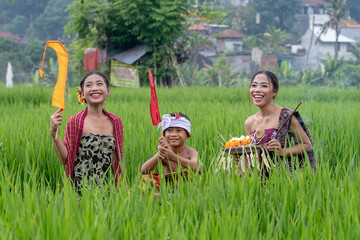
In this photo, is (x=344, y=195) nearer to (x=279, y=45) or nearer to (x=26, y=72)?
(x=26, y=72)

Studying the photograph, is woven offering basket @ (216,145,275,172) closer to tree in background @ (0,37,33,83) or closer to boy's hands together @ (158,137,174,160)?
boy's hands together @ (158,137,174,160)

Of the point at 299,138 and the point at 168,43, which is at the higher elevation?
the point at 168,43

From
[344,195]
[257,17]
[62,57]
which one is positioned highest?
[257,17]

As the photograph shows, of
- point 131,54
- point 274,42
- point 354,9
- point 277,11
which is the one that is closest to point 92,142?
point 131,54

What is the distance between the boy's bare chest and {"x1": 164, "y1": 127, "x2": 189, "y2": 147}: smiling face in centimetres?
30

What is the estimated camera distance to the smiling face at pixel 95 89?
112 inches

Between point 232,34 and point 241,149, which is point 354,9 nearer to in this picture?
point 232,34

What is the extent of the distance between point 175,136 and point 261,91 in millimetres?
515

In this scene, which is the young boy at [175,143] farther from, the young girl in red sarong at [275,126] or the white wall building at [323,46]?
the white wall building at [323,46]

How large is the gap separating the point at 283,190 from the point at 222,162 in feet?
1.69

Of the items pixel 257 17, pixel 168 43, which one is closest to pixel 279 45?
pixel 257 17

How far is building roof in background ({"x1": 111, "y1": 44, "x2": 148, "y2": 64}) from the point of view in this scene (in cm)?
1576

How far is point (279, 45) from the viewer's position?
139ft

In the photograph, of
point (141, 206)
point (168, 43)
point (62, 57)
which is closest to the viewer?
point (141, 206)
